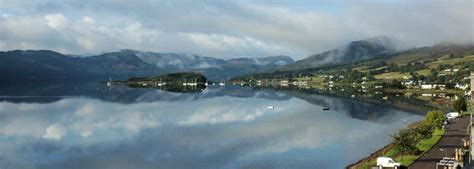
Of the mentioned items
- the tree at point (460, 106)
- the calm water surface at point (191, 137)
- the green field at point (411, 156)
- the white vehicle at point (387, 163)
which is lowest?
the calm water surface at point (191, 137)

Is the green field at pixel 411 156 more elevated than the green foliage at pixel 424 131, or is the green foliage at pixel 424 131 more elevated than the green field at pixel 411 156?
the green foliage at pixel 424 131

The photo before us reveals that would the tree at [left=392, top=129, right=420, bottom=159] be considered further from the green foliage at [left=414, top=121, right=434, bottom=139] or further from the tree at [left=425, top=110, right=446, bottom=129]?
the tree at [left=425, top=110, right=446, bottom=129]

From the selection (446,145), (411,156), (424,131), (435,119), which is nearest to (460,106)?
(435,119)

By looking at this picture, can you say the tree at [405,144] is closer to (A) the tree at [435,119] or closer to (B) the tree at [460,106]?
(A) the tree at [435,119]

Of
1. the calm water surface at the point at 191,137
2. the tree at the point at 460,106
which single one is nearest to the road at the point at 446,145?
the calm water surface at the point at 191,137

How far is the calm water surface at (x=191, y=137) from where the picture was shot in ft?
149

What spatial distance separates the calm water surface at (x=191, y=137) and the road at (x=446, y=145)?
615 centimetres

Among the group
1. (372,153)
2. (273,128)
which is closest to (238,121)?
(273,128)

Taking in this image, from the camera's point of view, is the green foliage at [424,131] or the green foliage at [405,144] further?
the green foliage at [424,131]

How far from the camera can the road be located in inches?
1464

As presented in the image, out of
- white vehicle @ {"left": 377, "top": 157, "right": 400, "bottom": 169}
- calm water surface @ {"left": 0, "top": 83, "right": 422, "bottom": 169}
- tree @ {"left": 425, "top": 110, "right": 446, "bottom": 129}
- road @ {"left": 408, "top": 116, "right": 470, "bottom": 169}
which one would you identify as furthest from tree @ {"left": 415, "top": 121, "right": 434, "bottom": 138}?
white vehicle @ {"left": 377, "top": 157, "right": 400, "bottom": 169}

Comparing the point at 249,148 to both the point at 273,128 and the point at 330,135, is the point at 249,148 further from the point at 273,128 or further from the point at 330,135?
the point at 273,128

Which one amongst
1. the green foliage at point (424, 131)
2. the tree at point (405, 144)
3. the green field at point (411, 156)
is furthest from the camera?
the green foliage at point (424, 131)

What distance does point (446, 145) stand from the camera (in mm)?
45250
